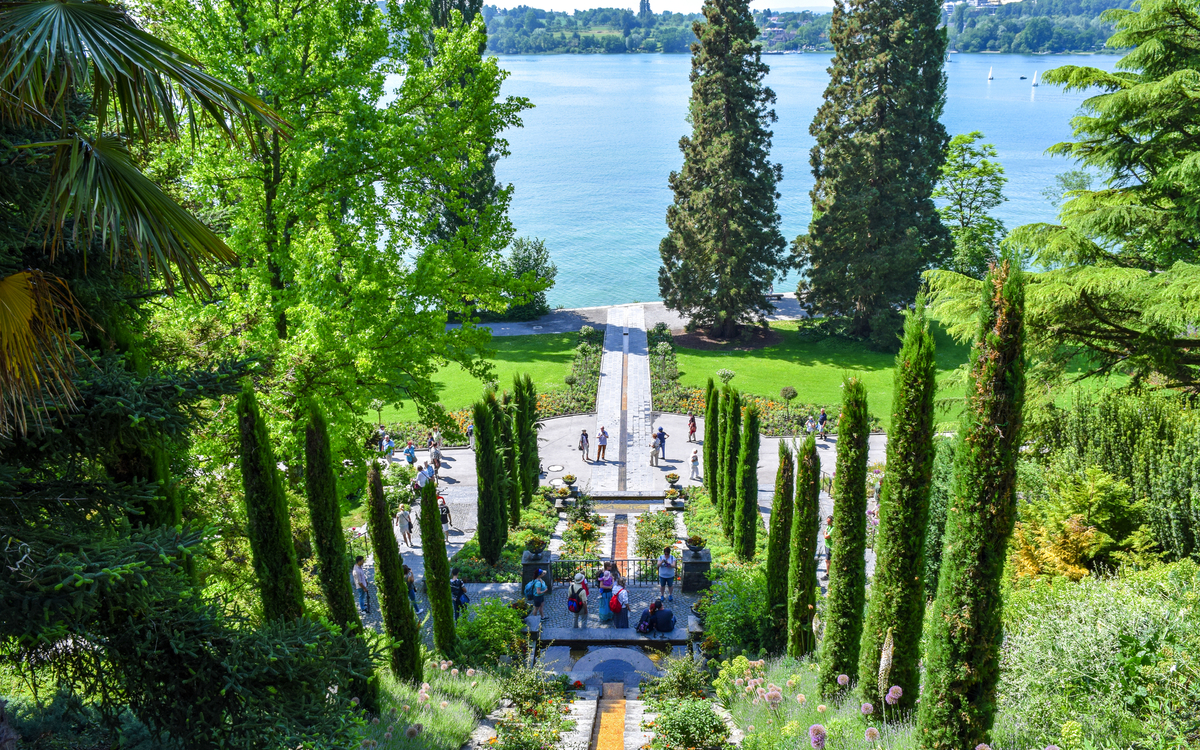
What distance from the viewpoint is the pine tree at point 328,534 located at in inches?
367

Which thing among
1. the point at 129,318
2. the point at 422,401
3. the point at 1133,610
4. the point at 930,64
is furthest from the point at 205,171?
the point at 930,64

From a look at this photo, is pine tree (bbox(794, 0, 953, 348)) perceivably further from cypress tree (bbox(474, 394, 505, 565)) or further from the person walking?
the person walking

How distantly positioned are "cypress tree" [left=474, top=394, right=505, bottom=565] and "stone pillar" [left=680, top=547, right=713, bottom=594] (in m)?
4.45

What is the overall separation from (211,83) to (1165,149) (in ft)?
53.7

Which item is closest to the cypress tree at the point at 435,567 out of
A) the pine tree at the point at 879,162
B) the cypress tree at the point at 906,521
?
the cypress tree at the point at 906,521

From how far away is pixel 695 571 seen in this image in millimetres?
16109

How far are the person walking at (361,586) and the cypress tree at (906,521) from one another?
32.6 feet

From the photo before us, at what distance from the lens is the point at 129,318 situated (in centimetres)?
762

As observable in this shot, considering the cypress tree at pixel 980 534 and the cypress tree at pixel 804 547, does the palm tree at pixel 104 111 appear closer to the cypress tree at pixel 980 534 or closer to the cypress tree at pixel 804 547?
the cypress tree at pixel 980 534

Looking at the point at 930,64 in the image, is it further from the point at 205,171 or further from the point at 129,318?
the point at 129,318

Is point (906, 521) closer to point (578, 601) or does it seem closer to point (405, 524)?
point (578, 601)

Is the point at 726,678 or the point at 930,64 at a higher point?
the point at 930,64

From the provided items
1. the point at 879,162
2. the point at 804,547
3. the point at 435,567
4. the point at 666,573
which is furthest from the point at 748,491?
the point at 879,162

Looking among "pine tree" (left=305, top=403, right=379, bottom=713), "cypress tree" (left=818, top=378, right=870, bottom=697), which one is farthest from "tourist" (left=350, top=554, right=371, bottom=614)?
"cypress tree" (left=818, top=378, right=870, bottom=697)
